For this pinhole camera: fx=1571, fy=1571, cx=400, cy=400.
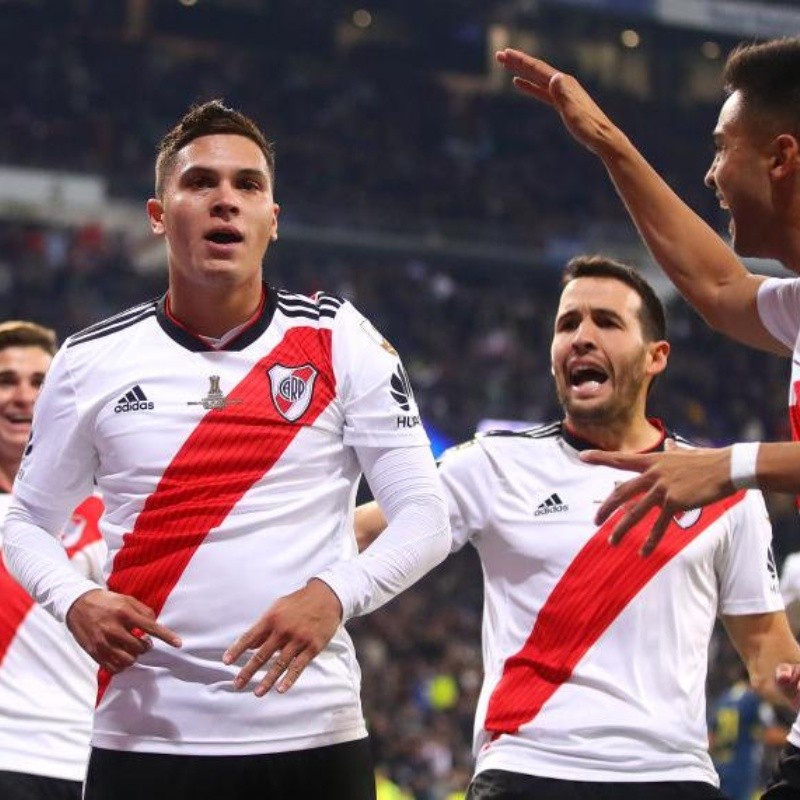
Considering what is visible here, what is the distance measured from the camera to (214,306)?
12.5 ft

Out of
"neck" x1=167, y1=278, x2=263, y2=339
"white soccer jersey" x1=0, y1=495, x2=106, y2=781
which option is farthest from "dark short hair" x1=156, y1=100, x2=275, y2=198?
"white soccer jersey" x1=0, y1=495, x2=106, y2=781

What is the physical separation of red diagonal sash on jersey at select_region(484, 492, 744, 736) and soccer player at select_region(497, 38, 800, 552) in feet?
2.70

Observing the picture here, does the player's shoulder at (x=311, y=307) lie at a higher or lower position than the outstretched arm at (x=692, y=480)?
higher

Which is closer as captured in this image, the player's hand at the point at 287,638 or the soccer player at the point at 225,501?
the player's hand at the point at 287,638

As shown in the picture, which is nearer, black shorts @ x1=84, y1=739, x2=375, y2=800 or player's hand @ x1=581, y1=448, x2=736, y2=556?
player's hand @ x1=581, y1=448, x2=736, y2=556

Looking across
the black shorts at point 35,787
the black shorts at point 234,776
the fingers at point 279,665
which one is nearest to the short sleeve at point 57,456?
the black shorts at point 234,776

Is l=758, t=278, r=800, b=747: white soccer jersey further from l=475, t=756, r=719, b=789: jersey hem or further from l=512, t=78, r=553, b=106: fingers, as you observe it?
l=475, t=756, r=719, b=789: jersey hem

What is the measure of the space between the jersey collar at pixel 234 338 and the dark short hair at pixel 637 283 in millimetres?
1305

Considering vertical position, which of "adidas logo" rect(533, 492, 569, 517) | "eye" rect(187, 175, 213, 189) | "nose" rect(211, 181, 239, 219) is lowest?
"adidas logo" rect(533, 492, 569, 517)

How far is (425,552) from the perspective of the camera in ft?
11.7

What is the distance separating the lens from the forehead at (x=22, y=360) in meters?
5.64

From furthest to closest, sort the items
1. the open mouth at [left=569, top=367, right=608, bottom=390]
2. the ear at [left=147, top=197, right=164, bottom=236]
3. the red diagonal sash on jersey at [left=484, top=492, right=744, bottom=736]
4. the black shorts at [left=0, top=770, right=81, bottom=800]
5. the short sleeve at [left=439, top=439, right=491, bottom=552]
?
the black shorts at [left=0, top=770, right=81, bottom=800]
the open mouth at [left=569, top=367, right=608, bottom=390]
the short sleeve at [left=439, top=439, right=491, bottom=552]
the red diagonal sash on jersey at [left=484, top=492, right=744, bottom=736]
the ear at [left=147, top=197, right=164, bottom=236]

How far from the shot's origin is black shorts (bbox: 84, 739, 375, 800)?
3445 millimetres

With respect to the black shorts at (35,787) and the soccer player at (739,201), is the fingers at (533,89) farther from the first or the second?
the black shorts at (35,787)
